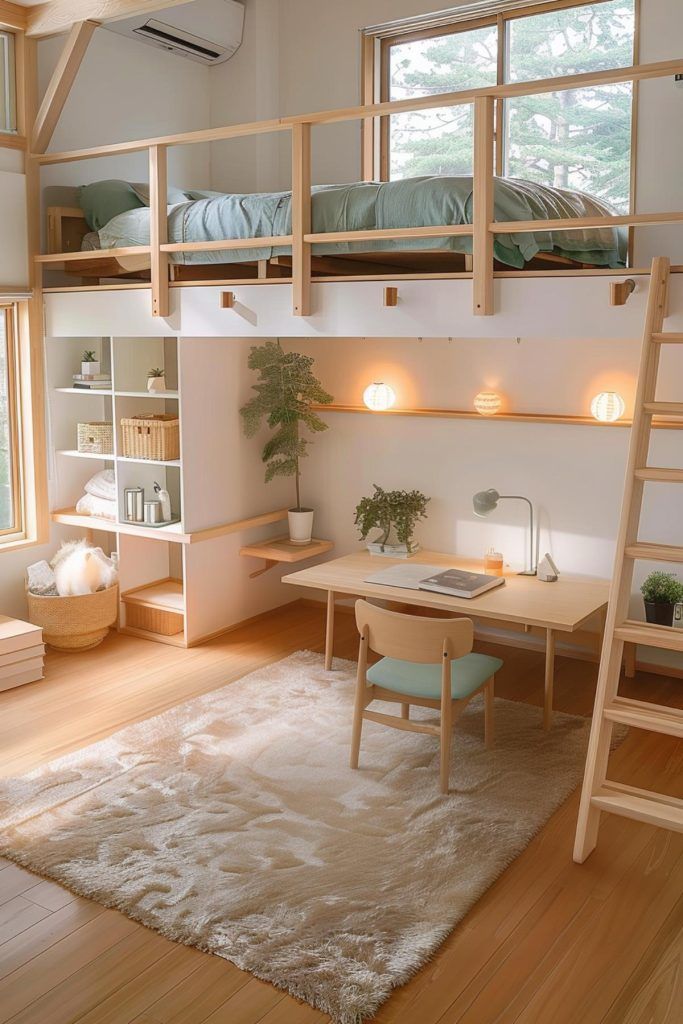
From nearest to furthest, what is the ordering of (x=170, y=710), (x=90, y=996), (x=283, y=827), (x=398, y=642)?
1. (x=90, y=996)
2. (x=283, y=827)
3. (x=398, y=642)
4. (x=170, y=710)

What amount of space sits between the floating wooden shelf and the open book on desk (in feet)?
2.64

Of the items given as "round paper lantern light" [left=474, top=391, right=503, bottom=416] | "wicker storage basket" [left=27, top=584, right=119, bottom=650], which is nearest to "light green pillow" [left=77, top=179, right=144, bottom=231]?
"wicker storage basket" [left=27, top=584, right=119, bottom=650]

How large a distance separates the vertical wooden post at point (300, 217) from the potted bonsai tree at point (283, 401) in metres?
1.39

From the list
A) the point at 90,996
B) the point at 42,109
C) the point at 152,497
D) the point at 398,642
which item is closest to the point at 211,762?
the point at 398,642

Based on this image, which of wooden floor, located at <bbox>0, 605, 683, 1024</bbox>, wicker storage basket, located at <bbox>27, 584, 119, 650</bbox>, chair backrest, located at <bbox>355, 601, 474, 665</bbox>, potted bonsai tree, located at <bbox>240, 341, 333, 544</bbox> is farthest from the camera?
potted bonsai tree, located at <bbox>240, 341, 333, 544</bbox>

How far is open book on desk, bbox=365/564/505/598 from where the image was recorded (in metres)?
4.65

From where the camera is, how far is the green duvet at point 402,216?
3.77 meters

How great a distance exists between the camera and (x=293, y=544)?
5980mm

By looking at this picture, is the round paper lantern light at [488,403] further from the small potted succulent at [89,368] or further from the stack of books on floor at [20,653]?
the stack of books on floor at [20,653]

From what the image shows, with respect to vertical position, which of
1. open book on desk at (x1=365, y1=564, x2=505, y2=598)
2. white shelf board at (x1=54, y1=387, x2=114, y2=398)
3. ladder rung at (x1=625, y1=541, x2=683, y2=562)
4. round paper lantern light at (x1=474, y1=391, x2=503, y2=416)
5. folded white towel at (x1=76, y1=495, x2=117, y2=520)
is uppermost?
white shelf board at (x1=54, y1=387, x2=114, y2=398)

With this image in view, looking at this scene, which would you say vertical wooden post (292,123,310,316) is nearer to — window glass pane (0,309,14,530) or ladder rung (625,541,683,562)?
ladder rung (625,541,683,562)

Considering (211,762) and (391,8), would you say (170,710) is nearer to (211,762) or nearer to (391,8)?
(211,762)

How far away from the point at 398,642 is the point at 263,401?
2241mm

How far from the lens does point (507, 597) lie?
4.64m
